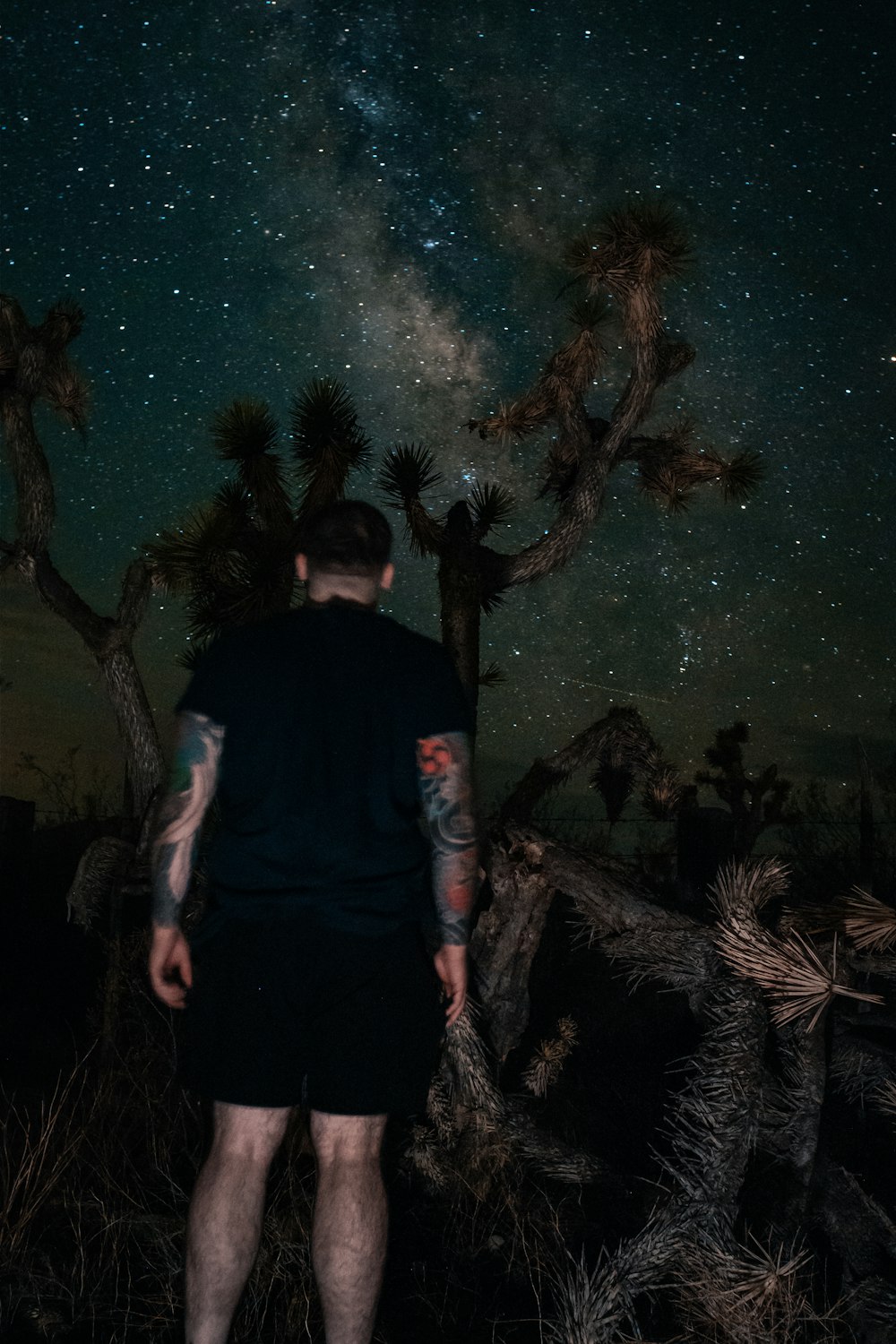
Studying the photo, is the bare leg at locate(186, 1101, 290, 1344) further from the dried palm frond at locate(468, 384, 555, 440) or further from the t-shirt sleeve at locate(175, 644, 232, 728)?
the dried palm frond at locate(468, 384, 555, 440)

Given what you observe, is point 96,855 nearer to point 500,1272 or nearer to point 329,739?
point 500,1272

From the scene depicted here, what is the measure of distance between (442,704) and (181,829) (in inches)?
28.4

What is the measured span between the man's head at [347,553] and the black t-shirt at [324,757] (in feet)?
0.30

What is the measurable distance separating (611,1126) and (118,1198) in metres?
2.36

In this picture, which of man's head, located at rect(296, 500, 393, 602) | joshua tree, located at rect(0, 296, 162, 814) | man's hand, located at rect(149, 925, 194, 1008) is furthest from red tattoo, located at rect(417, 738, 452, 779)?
joshua tree, located at rect(0, 296, 162, 814)

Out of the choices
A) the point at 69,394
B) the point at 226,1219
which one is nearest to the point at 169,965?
the point at 226,1219

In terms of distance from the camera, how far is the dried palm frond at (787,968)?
274cm

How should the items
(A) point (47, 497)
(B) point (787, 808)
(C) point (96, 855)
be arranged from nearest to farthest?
(C) point (96, 855)
(A) point (47, 497)
(B) point (787, 808)

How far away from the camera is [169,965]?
93.3 inches

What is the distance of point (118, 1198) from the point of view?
3729 millimetres

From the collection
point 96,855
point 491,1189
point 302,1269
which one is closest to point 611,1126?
point 491,1189

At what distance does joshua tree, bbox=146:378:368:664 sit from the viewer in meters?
6.22

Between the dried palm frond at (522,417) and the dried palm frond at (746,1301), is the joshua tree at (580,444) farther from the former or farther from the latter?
Result: the dried palm frond at (746,1301)

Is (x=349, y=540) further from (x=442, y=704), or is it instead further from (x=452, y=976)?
(x=452, y=976)
